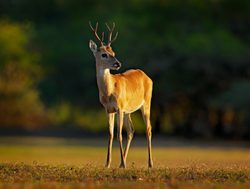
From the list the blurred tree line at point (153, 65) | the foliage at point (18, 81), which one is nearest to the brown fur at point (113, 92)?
the blurred tree line at point (153, 65)

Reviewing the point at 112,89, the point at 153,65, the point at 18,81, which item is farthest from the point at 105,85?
the point at 18,81

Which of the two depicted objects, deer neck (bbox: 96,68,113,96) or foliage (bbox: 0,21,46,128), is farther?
foliage (bbox: 0,21,46,128)

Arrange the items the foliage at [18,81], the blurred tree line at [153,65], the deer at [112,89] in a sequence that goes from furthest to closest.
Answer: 1. the foliage at [18,81]
2. the blurred tree line at [153,65]
3. the deer at [112,89]

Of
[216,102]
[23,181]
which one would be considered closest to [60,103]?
[216,102]

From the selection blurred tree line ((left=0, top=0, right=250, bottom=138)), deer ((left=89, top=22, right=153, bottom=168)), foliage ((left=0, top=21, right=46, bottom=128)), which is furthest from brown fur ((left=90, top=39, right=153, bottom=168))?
foliage ((left=0, top=21, right=46, bottom=128))

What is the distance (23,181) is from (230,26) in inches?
1590

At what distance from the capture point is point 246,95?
45.6m

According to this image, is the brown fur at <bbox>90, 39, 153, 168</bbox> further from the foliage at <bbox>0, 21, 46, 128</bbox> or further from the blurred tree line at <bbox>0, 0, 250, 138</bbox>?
the foliage at <bbox>0, 21, 46, 128</bbox>

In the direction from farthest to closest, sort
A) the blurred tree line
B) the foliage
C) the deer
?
the foliage < the blurred tree line < the deer

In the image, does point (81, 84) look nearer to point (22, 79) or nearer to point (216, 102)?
point (22, 79)

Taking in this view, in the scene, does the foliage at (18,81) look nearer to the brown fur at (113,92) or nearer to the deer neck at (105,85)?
the brown fur at (113,92)

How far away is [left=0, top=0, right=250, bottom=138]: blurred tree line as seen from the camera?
49188mm

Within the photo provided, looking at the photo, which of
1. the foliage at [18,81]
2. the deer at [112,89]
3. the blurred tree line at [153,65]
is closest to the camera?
the deer at [112,89]

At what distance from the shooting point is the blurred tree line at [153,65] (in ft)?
161
